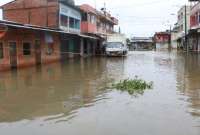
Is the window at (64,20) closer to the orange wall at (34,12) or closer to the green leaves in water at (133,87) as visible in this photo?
the orange wall at (34,12)

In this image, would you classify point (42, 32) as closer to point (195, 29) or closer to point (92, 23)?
point (92, 23)

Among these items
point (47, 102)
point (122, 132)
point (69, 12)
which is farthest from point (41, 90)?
point (69, 12)

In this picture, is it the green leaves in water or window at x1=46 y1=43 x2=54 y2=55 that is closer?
the green leaves in water

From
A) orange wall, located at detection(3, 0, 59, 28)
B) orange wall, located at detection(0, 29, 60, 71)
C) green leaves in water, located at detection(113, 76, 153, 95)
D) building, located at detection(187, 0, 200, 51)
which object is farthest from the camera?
building, located at detection(187, 0, 200, 51)

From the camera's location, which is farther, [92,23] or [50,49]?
[92,23]

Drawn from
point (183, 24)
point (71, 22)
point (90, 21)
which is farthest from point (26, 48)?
point (183, 24)

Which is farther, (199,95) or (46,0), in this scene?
(46,0)

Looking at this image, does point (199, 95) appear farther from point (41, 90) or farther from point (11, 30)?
point (11, 30)

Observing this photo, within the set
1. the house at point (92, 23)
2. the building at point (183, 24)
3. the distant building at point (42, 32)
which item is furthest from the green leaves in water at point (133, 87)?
the building at point (183, 24)

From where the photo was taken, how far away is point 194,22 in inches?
2502

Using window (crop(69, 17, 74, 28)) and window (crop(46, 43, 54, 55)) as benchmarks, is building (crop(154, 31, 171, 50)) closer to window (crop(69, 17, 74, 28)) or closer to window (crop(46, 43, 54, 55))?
window (crop(69, 17, 74, 28))

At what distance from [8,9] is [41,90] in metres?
27.5

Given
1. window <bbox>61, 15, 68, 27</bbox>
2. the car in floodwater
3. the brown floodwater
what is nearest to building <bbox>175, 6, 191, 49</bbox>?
the car in floodwater

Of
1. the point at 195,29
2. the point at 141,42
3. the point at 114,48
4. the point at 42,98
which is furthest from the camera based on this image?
the point at 141,42
